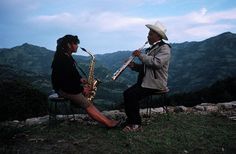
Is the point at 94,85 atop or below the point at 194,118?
atop

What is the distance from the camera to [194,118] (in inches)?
354

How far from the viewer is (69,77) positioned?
23.7ft

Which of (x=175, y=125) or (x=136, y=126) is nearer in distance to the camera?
(x=136, y=126)

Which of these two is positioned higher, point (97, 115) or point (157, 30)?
point (157, 30)

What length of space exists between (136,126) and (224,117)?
3.03 m

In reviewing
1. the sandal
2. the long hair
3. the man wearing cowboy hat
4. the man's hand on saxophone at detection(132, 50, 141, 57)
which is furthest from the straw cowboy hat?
the sandal

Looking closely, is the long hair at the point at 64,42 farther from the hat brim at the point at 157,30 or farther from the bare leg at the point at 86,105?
the hat brim at the point at 157,30

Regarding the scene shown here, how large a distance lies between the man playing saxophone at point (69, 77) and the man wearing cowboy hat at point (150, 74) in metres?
0.51

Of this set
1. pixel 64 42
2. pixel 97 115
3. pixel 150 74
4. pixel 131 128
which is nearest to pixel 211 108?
pixel 150 74

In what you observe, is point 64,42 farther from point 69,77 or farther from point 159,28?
point 159,28

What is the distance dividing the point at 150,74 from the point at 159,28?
3.51ft

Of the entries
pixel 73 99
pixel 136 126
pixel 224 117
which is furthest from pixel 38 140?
pixel 224 117

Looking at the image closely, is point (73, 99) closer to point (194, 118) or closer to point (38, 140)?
point (38, 140)

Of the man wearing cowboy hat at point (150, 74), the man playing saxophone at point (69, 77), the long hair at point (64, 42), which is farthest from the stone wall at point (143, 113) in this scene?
the long hair at point (64, 42)
